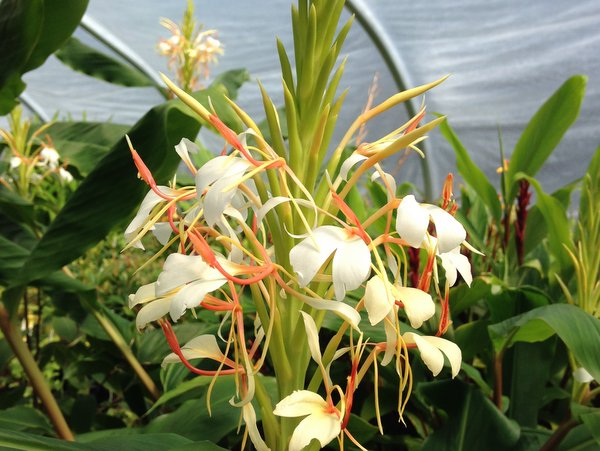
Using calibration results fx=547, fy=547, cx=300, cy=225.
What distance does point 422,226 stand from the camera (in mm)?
390

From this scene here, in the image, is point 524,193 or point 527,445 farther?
point 524,193

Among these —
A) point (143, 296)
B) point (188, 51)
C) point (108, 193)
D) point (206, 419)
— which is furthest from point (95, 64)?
point (143, 296)

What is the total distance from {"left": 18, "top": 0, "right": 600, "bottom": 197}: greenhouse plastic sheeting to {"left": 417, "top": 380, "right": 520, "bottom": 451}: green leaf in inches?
152

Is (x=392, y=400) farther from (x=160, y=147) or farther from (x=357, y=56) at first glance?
(x=357, y=56)

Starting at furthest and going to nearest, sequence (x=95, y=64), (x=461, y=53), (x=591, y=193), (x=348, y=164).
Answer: (x=461, y=53) < (x=95, y=64) < (x=591, y=193) < (x=348, y=164)

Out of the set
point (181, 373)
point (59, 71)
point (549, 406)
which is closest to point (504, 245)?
point (549, 406)

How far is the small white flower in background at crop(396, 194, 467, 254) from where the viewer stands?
1.28 ft

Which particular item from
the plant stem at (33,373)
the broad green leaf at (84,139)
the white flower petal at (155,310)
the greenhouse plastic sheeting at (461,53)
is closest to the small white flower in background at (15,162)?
the broad green leaf at (84,139)

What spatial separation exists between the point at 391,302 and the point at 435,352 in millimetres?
60

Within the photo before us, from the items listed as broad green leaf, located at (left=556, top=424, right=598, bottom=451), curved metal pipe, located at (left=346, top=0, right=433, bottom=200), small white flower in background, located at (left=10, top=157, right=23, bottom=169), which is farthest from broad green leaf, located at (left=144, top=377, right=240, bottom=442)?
curved metal pipe, located at (left=346, top=0, right=433, bottom=200)

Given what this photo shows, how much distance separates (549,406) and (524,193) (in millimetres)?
422

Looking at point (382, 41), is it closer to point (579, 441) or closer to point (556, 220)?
point (556, 220)

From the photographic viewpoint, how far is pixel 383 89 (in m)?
5.83

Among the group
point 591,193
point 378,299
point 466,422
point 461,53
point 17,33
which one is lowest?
point 461,53
